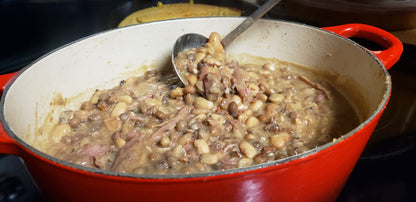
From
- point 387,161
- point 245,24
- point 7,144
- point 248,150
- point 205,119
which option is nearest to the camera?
point 7,144

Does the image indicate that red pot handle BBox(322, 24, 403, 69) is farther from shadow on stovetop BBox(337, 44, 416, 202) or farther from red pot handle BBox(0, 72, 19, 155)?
red pot handle BBox(0, 72, 19, 155)

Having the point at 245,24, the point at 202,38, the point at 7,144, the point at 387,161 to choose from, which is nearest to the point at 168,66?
the point at 202,38

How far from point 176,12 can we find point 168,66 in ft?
1.61

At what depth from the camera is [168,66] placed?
1.77 m

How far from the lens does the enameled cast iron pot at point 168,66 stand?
0.77m

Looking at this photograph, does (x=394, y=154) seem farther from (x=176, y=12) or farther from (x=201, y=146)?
(x=176, y=12)

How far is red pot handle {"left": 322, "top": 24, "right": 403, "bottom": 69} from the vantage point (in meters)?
1.24

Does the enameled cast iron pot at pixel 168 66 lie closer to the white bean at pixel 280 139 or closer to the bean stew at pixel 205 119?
the bean stew at pixel 205 119

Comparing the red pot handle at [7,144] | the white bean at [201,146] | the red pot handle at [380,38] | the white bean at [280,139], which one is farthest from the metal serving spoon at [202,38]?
the red pot handle at [7,144]

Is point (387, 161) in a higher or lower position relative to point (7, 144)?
lower

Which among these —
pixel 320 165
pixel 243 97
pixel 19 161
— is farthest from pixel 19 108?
pixel 320 165

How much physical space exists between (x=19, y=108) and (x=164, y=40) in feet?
2.48

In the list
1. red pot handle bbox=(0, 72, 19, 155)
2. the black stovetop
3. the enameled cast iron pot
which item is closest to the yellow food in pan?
the enameled cast iron pot

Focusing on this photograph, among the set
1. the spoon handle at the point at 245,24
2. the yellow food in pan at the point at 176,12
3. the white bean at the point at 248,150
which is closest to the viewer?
the white bean at the point at 248,150
